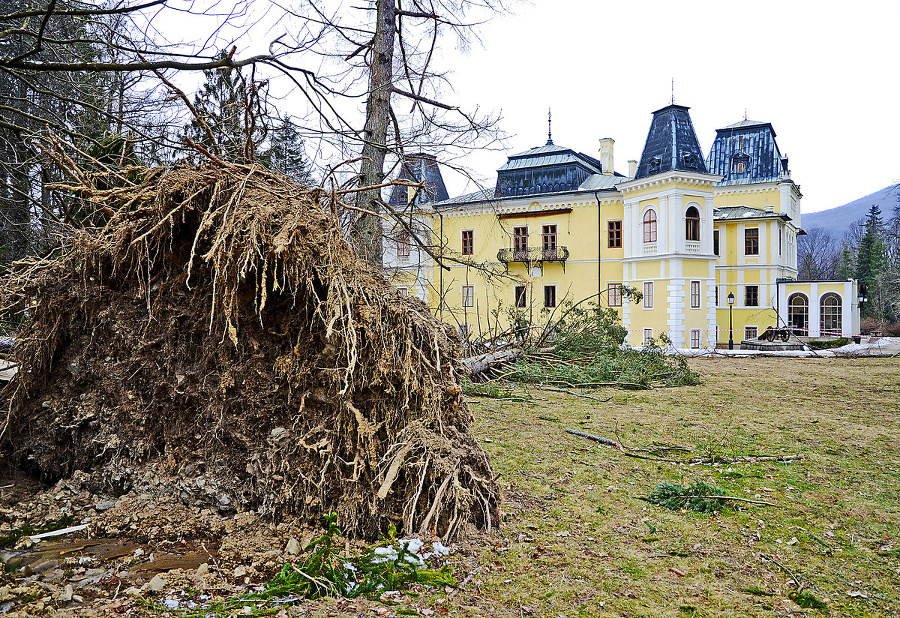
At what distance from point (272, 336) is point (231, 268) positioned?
55 centimetres

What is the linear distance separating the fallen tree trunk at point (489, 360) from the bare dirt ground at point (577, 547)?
5.07 metres

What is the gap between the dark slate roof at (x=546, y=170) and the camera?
1240 inches

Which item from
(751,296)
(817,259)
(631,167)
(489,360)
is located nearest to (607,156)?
(631,167)

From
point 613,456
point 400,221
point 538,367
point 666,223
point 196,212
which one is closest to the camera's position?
point 196,212

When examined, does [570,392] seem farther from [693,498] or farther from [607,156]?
[607,156]

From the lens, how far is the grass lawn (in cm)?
282

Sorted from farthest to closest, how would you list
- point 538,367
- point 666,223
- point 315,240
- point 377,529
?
1. point 666,223
2. point 538,367
3. point 315,240
4. point 377,529

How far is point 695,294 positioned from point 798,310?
1043cm

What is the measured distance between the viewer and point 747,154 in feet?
116

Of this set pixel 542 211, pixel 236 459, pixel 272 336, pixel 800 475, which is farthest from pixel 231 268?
pixel 542 211

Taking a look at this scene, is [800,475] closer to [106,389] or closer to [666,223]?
[106,389]

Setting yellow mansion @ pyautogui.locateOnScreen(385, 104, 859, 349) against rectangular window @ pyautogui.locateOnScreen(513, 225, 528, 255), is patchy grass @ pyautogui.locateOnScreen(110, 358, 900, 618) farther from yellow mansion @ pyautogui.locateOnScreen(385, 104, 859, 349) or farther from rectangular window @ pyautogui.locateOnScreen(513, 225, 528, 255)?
rectangular window @ pyautogui.locateOnScreen(513, 225, 528, 255)

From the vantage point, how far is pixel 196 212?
384 cm

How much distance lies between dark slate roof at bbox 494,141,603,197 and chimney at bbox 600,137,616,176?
60 centimetres
